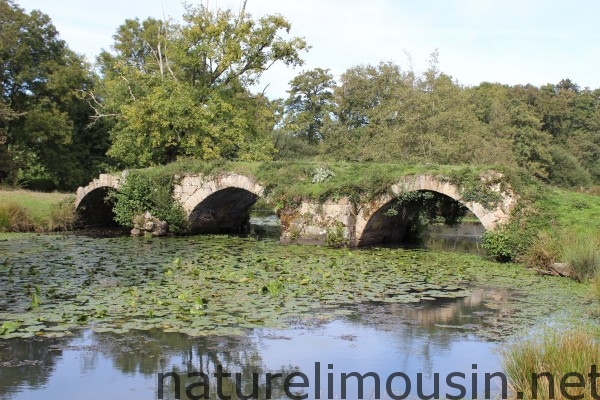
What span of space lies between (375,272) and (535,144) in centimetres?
3121

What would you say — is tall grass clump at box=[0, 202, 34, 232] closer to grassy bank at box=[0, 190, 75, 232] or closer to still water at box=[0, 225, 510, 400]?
grassy bank at box=[0, 190, 75, 232]

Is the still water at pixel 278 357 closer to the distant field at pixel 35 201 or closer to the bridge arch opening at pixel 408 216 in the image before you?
the bridge arch opening at pixel 408 216

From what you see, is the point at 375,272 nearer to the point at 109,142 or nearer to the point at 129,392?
the point at 129,392

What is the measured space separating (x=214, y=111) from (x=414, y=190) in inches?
475

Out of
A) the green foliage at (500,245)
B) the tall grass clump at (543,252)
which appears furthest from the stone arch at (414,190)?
the tall grass clump at (543,252)

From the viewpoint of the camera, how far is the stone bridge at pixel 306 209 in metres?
17.1

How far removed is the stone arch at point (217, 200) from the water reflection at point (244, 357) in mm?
12195

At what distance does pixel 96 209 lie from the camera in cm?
2534

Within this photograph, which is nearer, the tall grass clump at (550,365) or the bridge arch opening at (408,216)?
the tall grass clump at (550,365)

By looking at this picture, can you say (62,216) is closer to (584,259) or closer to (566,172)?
(584,259)

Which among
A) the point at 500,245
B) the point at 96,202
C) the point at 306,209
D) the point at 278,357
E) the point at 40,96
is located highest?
the point at 40,96

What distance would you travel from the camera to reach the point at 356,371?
22.7ft

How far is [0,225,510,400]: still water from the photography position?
6.34 m

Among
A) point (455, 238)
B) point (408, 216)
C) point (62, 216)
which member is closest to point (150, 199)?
point (62, 216)
